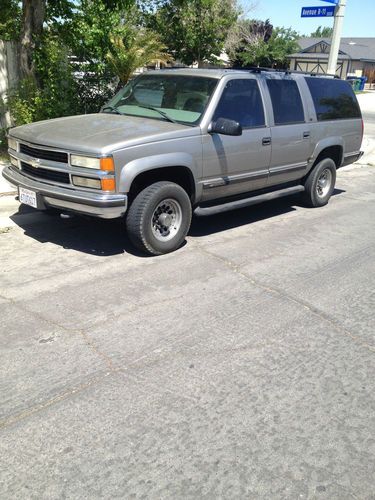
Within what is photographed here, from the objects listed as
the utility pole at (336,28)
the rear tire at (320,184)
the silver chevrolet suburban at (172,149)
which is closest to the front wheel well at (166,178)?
the silver chevrolet suburban at (172,149)

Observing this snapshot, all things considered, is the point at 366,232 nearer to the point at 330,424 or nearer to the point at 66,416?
the point at 330,424

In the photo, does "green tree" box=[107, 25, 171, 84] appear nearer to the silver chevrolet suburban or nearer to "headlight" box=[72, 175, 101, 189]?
the silver chevrolet suburban

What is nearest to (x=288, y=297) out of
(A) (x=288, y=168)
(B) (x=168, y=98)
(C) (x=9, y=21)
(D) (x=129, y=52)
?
(A) (x=288, y=168)

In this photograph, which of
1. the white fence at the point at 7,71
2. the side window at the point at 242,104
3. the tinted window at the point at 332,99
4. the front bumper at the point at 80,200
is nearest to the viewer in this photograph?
the front bumper at the point at 80,200

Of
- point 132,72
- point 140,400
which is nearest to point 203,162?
point 140,400

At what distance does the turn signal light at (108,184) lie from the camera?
188 inches

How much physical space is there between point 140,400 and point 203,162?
315 cm

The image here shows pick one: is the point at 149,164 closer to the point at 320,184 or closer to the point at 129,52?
the point at 320,184

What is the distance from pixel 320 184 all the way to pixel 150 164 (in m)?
3.93

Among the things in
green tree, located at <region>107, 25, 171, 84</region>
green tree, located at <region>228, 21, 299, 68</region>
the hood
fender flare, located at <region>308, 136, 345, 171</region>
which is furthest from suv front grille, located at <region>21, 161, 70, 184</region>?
green tree, located at <region>228, 21, 299, 68</region>

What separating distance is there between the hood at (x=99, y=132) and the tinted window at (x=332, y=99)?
8.99 feet

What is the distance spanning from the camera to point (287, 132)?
6660 mm

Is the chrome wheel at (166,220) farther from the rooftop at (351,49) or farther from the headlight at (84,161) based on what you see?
the rooftop at (351,49)

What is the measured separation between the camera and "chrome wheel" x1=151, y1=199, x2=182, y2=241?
5.41 metres
